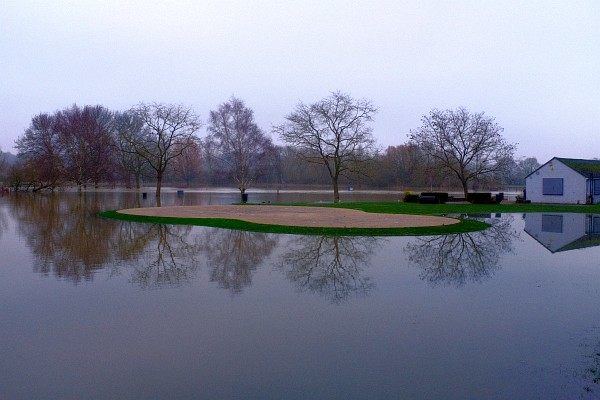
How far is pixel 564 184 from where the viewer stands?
39.3 metres

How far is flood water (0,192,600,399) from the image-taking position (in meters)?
5.18

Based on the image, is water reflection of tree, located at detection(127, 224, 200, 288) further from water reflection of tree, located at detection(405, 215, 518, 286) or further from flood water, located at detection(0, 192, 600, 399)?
water reflection of tree, located at detection(405, 215, 518, 286)

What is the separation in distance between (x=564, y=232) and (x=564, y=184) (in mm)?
22709

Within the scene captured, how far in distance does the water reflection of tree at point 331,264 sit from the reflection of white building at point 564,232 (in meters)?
6.49

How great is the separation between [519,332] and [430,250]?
25.1ft

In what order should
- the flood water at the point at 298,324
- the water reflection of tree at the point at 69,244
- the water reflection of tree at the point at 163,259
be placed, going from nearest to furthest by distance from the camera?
1. the flood water at the point at 298,324
2. the water reflection of tree at the point at 163,259
3. the water reflection of tree at the point at 69,244

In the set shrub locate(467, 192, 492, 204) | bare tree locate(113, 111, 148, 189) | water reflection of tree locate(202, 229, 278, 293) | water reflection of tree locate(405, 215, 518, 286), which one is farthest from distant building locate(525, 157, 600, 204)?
bare tree locate(113, 111, 148, 189)

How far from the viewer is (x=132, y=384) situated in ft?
→ 16.9

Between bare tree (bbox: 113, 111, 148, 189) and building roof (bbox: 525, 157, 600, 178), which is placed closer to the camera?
building roof (bbox: 525, 157, 600, 178)

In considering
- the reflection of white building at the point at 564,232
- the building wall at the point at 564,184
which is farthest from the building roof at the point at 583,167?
the reflection of white building at the point at 564,232

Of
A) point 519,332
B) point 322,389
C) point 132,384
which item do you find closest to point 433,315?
point 519,332

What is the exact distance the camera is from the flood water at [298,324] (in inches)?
204

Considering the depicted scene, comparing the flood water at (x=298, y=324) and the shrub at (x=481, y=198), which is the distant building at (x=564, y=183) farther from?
the flood water at (x=298, y=324)

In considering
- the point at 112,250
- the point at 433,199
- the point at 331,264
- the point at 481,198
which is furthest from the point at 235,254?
the point at 481,198
